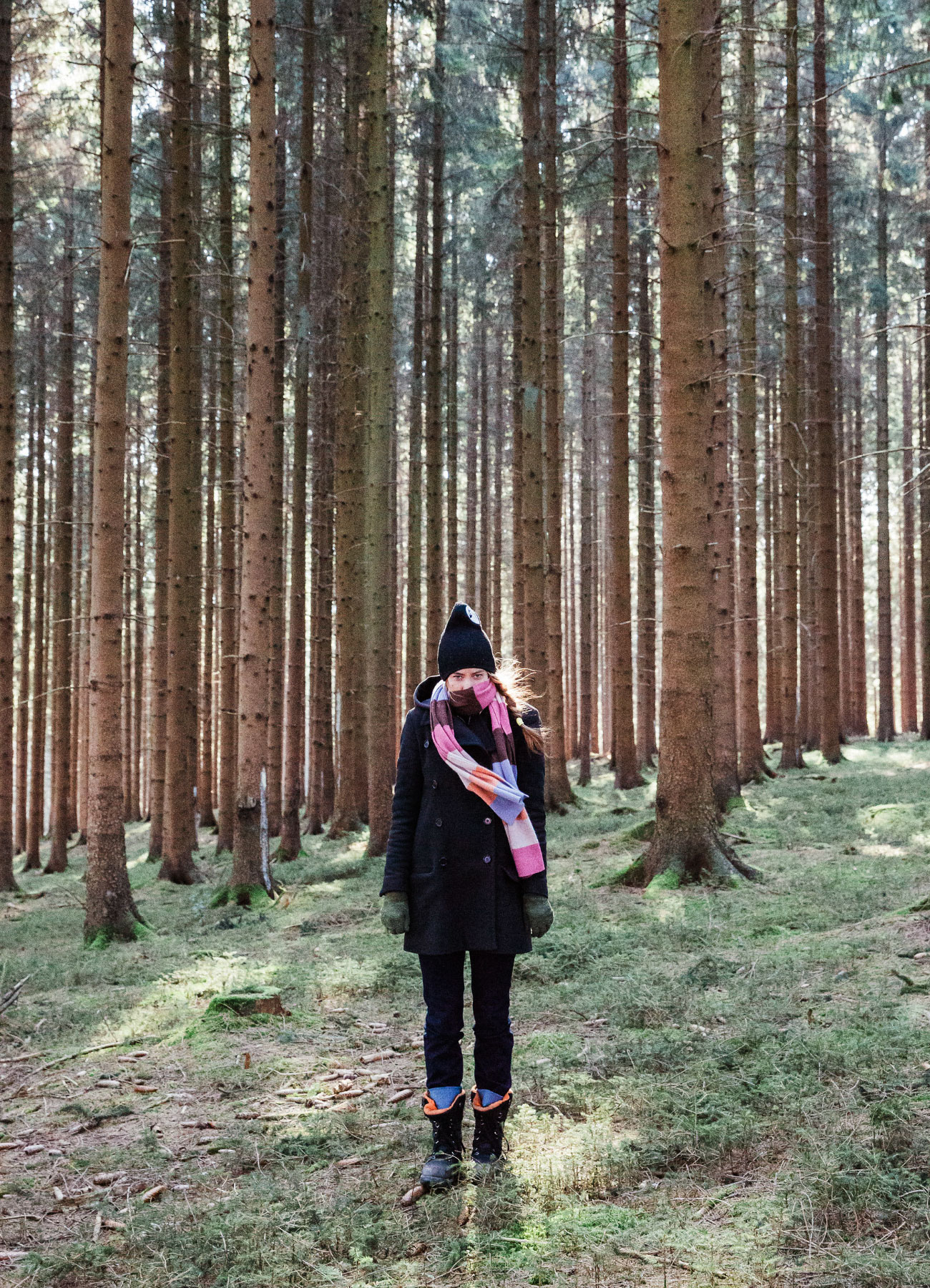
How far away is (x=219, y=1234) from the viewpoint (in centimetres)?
359

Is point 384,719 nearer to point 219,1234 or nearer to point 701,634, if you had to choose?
point 701,634

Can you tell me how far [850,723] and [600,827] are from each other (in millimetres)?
18524

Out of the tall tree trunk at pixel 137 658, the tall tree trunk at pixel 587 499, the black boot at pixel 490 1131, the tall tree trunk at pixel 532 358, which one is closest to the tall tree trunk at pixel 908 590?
the tall tree trunk at pixel 587 499

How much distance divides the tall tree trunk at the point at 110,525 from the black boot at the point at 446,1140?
20.7 feet

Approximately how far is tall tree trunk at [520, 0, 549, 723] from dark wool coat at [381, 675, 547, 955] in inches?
413

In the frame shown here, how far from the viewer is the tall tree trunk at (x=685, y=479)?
9.02 meters

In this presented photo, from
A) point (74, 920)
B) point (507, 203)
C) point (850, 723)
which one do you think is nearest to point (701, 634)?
point (74, 920)

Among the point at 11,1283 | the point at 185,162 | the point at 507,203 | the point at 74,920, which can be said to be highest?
the point at 507,203

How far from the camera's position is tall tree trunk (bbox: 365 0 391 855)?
41.8 ft

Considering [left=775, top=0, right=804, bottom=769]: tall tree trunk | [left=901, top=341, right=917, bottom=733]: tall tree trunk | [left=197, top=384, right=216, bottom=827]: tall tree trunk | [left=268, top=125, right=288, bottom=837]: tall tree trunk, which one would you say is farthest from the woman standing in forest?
[left=901, top=341, right=917, bottom=733]: tall tree trunk

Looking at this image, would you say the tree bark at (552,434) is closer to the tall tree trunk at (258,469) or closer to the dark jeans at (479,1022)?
the tall tree trunk at (258,469)

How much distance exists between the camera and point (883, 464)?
26594 mm

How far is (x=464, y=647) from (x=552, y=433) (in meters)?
13.0

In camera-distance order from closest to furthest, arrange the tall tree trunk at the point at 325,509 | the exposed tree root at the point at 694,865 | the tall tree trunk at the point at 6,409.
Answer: the exposed tree root at the point at 694,865 → the tall tree trunk at the point at 6,409 → the tall tree trunk at the point at 325,509
